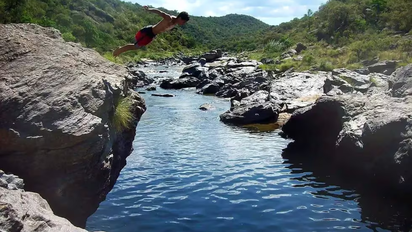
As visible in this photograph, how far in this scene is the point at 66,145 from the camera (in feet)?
29.9

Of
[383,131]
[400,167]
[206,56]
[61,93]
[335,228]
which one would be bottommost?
[335,228]

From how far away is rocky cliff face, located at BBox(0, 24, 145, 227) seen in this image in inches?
346

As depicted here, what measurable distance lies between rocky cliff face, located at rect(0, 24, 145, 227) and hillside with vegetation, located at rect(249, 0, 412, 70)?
3211cm

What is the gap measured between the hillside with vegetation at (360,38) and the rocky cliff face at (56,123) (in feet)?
105

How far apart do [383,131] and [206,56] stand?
73.8 metres

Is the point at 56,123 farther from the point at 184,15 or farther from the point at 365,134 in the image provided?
the point at 365,134

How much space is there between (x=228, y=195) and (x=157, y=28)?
225 inches

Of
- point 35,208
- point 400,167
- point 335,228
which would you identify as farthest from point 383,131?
point 35,208

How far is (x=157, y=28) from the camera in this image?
1345 centimetres

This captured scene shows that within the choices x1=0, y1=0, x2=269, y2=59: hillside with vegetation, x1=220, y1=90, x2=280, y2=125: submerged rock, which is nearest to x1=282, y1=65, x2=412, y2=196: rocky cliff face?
x1=220, y1=90, x2=280, y2=125: submerged rock

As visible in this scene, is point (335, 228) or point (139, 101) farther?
point (139, 101)

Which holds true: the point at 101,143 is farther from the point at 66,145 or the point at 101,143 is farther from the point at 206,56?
the point at 206,56

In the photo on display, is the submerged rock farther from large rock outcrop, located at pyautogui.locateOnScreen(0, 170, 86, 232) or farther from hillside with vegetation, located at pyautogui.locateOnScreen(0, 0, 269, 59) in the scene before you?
hillside with vegetation, located at pyautogui.locateOnScreen(0, 0, 269, 59)

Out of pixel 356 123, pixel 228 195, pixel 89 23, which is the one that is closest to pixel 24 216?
pixel 228 195
